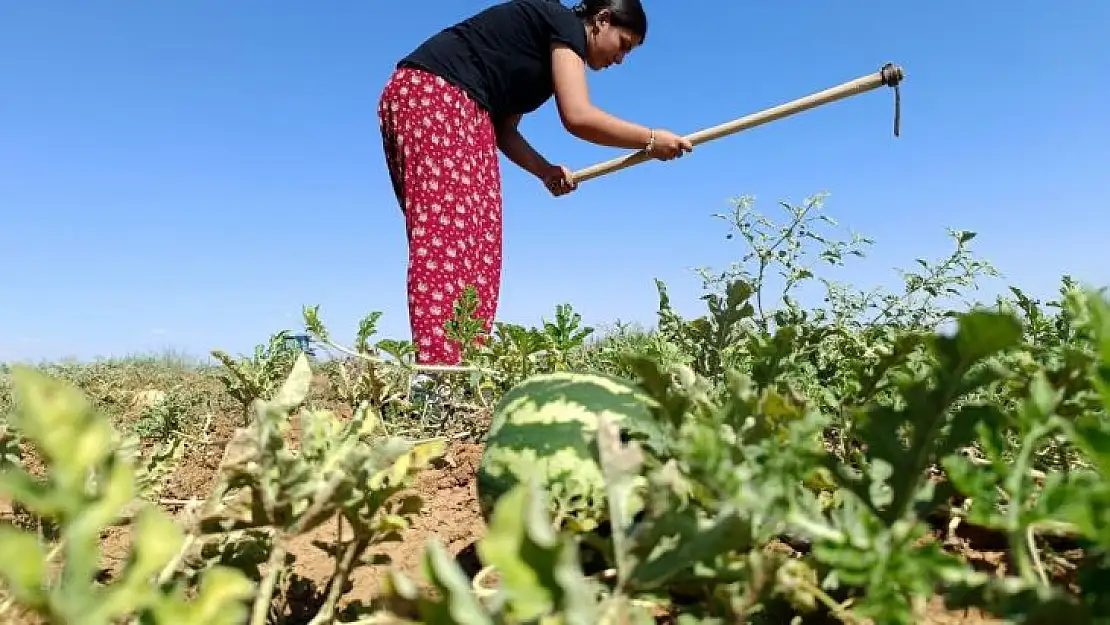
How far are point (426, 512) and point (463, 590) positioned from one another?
173 cm

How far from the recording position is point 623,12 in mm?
4680

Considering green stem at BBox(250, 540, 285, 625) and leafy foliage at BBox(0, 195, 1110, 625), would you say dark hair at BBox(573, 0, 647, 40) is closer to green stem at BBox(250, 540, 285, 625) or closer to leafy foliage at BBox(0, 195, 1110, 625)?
leafy foliage at BBox(0, 195, 1110, 625)

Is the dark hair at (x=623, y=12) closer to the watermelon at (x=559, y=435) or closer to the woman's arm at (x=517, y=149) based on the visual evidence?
the woman's arm at (x=517, y=149)

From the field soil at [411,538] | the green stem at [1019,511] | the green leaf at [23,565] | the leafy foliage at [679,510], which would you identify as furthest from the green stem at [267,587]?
the green stem at [1019,511]

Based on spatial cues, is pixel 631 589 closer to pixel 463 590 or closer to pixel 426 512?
pixel 463 590

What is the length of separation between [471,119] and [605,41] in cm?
88

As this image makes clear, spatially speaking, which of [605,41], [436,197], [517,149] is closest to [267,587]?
[436,197]

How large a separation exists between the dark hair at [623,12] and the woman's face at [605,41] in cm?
3

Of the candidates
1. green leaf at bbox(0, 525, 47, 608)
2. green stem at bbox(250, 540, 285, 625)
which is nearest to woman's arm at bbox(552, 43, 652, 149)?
green stem at bbox(250, 540, 285, 625)

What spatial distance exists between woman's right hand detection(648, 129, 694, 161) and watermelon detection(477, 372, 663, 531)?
3176mm

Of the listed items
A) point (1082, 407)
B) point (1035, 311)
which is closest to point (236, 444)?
point (1082, 407)

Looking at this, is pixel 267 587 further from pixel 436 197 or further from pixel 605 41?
pixel 605 41

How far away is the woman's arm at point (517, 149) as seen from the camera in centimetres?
529

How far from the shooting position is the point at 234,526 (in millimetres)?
1244
